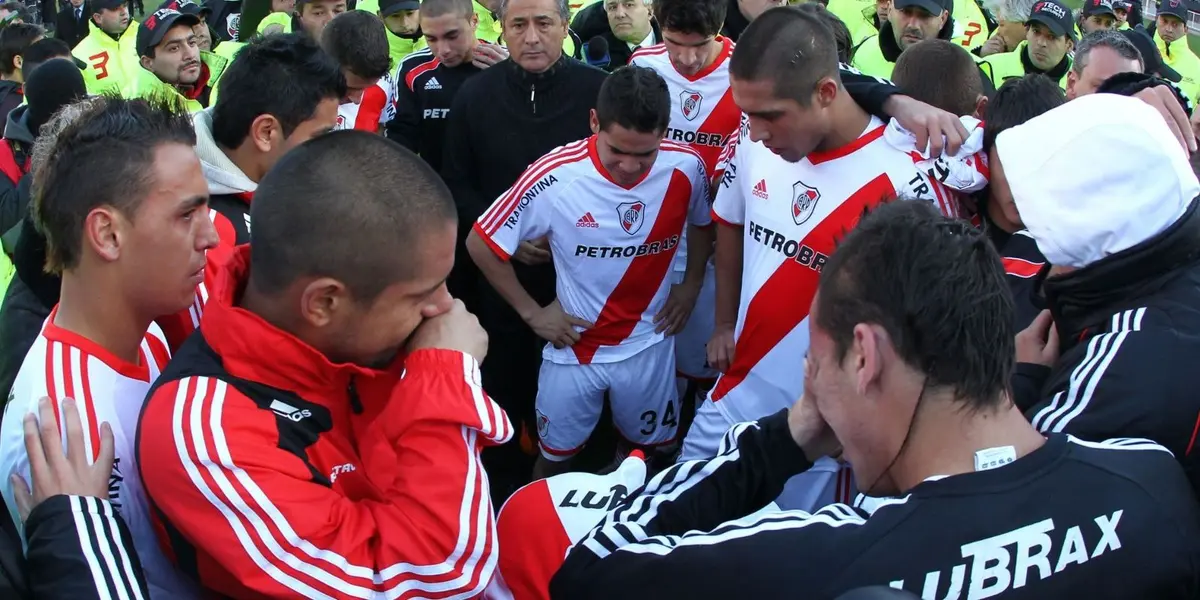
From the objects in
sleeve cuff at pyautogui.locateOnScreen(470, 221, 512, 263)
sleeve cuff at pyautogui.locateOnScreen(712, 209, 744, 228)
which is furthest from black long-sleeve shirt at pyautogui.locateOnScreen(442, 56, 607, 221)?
sleeve cuff at pyautogui.locateOnScreen(712, 209, 744, 228)

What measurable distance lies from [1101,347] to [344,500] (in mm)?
1470

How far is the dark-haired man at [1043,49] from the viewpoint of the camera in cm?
584

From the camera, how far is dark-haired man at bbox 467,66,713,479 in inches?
139

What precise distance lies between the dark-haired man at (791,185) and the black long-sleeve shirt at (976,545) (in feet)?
3.90

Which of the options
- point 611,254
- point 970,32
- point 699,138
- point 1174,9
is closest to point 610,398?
point 611,254

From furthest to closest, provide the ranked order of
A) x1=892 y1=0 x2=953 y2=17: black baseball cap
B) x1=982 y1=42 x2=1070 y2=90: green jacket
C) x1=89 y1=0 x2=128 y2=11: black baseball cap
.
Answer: x1=89 y1=0 x2=128 y2=11: black baseball cap → x1=982 y1=42 x2=1070 y2=90: green jacket → x1=892 y1=0 x2=953 y2=17: black baseball cap

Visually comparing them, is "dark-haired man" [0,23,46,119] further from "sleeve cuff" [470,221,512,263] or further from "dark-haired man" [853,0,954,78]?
"dark-haired man" [853,0,954,78]

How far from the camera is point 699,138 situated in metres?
4.15

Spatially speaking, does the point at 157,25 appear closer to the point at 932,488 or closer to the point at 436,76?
the point at 436,76

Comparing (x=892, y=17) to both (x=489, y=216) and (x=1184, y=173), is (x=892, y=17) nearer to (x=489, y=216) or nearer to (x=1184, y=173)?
(x=489, y=216)

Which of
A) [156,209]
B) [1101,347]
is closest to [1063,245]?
[1101,347]

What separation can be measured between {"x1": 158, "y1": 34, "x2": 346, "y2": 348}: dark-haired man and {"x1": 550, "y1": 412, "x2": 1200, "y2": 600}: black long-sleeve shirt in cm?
170

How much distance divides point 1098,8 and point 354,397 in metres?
8.69

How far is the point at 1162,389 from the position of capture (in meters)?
1.71
